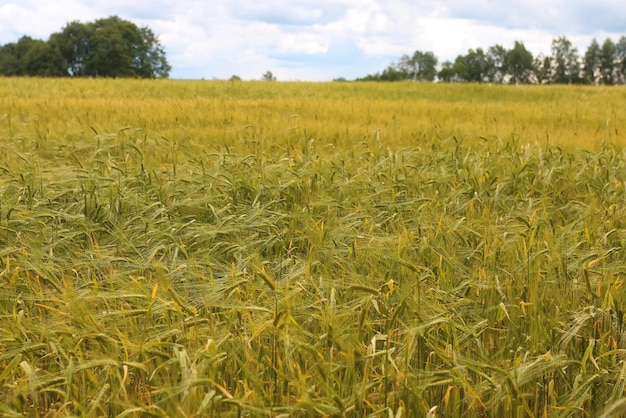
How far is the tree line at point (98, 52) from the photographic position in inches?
2045

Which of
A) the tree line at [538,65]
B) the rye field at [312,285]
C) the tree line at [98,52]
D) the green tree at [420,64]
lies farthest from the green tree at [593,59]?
the rye field at [312,285]

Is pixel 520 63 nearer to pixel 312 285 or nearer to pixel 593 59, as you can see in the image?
pixel 593 59

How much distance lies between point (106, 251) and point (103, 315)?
2.44 ft

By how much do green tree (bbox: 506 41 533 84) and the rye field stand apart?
295ft

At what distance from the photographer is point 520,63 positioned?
285 feet

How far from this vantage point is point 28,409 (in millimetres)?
1354

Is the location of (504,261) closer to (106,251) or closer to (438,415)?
(438,415)

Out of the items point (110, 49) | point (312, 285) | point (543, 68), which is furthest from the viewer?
point (543, 68)

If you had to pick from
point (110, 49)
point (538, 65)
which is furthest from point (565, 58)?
point (110, 49)

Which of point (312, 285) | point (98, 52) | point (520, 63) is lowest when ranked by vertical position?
point (312, 285)

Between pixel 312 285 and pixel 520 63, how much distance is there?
94.8 m

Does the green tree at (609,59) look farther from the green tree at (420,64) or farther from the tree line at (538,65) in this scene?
the green tree at (420,64)

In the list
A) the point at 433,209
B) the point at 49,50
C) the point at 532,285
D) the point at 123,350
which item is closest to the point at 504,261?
the point at 532,285

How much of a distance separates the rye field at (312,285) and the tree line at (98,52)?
52337 mm
